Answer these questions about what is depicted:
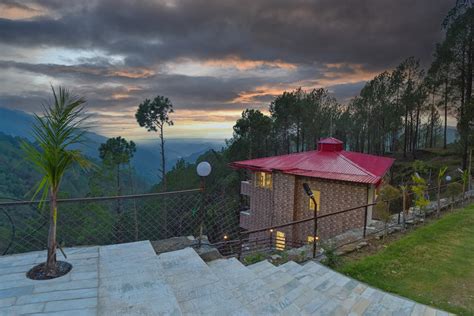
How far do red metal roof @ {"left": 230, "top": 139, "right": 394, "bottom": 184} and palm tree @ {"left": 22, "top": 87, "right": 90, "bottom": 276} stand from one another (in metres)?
10.7

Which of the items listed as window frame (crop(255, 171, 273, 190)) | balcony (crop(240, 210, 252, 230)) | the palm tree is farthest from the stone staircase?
balcony (crop(240, 210, 252, 230))

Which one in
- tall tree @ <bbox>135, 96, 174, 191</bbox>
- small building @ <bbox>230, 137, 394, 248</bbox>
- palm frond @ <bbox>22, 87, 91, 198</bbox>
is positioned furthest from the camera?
tall tree @ <bbox>135, 96, 174, 191</bbox>

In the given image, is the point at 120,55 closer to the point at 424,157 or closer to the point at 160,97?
the point at 160,97

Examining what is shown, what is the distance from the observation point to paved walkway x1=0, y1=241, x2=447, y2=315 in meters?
2.39

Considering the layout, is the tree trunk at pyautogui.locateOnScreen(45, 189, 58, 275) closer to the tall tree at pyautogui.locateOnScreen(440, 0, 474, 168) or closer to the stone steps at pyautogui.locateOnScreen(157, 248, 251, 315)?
the stone steps at pyautogui.locateOnScreen(157, 248, 251, 315)

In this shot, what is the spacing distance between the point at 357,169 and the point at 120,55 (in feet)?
43.4

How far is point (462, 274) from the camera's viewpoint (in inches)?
174

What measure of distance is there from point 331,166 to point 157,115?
638 inches

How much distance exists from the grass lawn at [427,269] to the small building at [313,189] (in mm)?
5107

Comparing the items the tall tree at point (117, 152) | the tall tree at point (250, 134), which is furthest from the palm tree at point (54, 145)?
the tall tree at point (250, 134)

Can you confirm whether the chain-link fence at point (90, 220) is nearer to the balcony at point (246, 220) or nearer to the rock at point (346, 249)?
the balcony at point (246, 220)

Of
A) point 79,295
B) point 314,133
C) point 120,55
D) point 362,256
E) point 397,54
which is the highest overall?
point 397,54

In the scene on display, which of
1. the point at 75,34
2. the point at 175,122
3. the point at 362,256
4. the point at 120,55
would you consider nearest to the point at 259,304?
the point at 362,256

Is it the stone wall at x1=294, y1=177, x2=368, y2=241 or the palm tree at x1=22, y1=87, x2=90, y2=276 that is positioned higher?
the palm tree at x1=22, y1=87, x2=90, y2=276
